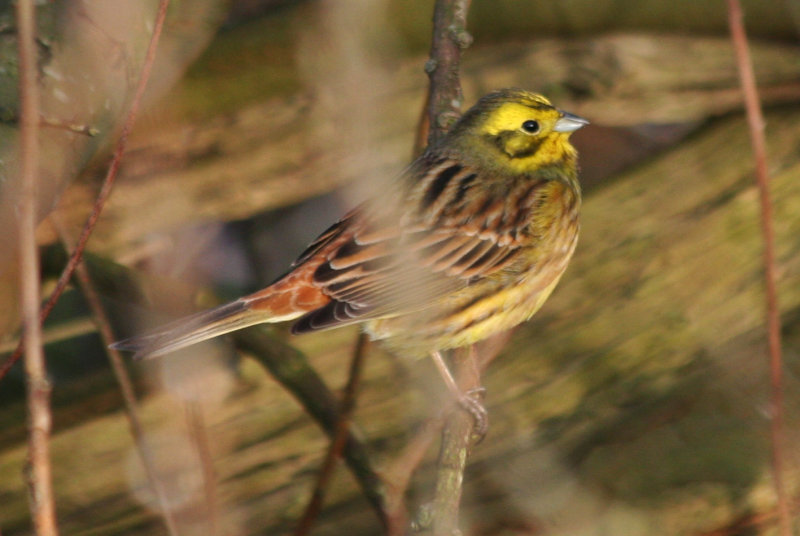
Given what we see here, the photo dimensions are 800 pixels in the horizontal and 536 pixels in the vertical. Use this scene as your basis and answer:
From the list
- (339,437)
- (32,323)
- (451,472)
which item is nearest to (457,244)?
(339,437)

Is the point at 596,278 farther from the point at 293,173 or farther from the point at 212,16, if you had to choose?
the point at 212,16

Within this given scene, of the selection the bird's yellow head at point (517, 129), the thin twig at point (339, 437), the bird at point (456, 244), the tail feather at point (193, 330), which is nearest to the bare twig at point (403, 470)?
A: the thin twig at point (339, 437)

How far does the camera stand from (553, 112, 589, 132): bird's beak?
3393 millimetres

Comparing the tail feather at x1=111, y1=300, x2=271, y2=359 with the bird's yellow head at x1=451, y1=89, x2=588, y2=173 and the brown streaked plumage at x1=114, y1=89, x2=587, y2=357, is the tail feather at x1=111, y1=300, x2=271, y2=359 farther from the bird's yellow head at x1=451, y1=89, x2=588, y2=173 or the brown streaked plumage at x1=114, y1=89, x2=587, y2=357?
the bird's yellow head at x1=451, y1=89, x2=588, y2=173

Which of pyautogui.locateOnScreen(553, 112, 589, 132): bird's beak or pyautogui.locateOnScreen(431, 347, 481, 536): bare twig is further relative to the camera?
pyautogui.locateOnScreen(553, 112, 589, 132): bird's beak

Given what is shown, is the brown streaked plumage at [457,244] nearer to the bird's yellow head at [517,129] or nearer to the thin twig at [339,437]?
the bird's yellow head at [517,129]

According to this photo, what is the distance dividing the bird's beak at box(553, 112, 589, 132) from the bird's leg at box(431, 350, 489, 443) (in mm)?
866

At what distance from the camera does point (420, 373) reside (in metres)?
2.36

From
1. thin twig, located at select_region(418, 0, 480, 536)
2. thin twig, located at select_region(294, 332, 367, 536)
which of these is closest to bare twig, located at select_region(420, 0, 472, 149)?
thin twig, located at select_region(418, 0, 480, 536)

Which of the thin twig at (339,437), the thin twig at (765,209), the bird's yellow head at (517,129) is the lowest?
the thin twig at (765,209)

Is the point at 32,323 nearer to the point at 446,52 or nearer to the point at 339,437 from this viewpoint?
the point at 339,437

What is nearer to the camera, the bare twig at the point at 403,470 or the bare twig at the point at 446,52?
the bare twig at the point at 403,470

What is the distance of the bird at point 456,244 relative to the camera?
10.3 feet

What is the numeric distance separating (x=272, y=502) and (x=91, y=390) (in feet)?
2.58
